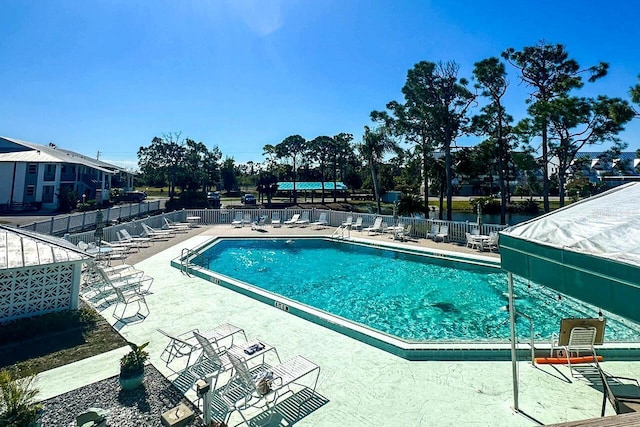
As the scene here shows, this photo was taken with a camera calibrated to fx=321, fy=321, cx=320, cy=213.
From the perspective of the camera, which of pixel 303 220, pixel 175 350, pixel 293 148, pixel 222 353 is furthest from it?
pixel 293 148

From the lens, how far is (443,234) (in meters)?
15.6

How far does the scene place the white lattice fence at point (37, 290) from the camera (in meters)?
6.72

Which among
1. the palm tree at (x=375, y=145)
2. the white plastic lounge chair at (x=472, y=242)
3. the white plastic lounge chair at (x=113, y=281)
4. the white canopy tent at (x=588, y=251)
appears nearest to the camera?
the white canopy tent at (x=588, y=251)

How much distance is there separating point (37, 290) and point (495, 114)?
79.8 feet

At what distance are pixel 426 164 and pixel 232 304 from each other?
20.0 meters

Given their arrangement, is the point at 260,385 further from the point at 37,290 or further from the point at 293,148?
the point at 293,148

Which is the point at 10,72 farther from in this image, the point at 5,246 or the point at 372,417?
the point at 372,417

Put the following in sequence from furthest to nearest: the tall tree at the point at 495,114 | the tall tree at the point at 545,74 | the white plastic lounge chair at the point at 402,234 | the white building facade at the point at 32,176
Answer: the white building facade at the point at 32,176 → the tall tree at the point at 495,114 → the tall tree at the point at 545,74 → the white plastic lounge chair at the point at 402,234

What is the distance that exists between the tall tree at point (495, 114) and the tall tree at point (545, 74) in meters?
1.13

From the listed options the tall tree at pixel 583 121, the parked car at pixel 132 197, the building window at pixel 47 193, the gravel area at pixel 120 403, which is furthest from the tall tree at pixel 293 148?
the gravel area at pixel 120 403

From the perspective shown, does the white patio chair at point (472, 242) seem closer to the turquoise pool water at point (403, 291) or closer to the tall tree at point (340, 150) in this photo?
the turquoise pool water at point (403, 291)

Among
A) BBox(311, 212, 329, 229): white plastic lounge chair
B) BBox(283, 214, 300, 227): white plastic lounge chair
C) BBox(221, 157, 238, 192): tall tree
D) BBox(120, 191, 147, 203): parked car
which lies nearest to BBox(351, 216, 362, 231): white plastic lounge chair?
BBox(311, 212, 329, 229): white plastic lounge chair

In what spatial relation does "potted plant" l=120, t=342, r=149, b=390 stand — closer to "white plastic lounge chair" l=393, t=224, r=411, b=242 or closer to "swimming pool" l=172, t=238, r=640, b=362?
"swimming pool" l=172, t=238, r=640, b=362

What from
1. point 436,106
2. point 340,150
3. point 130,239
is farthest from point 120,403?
point 340,150
